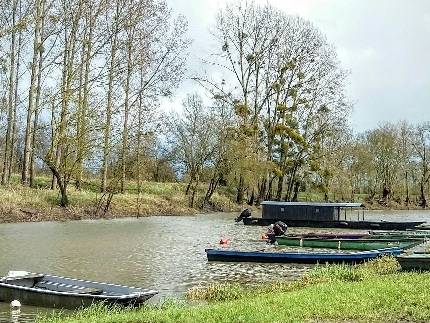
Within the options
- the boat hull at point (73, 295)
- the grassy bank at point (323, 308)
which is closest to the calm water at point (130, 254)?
the boat hull at point (73, 295)

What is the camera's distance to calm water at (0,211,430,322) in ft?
65.8

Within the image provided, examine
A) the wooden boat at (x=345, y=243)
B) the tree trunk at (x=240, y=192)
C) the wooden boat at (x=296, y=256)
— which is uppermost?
the tree trunk at (x=240, y=192)

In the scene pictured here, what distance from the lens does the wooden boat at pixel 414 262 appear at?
55.9 feet

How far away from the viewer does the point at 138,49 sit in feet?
171

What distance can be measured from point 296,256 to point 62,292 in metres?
11.4

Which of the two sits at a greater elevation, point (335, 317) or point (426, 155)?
point (426, 155)

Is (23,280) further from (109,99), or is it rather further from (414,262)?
(109,99)

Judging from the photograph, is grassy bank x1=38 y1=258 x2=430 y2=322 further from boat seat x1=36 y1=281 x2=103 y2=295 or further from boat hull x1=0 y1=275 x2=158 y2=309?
boat seat x1=36 y1=281 x2=103 y2=295

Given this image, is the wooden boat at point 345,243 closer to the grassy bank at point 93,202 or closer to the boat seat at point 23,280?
the boat seat at point 23,280

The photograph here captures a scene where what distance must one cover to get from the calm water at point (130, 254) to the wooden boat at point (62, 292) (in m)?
0.39

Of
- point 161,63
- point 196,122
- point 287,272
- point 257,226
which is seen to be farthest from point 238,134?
point 287,272

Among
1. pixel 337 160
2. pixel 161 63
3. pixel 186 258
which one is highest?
pixel 161 63

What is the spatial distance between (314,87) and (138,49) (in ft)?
68.8

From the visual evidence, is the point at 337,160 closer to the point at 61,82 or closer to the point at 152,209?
the point at 152,209
